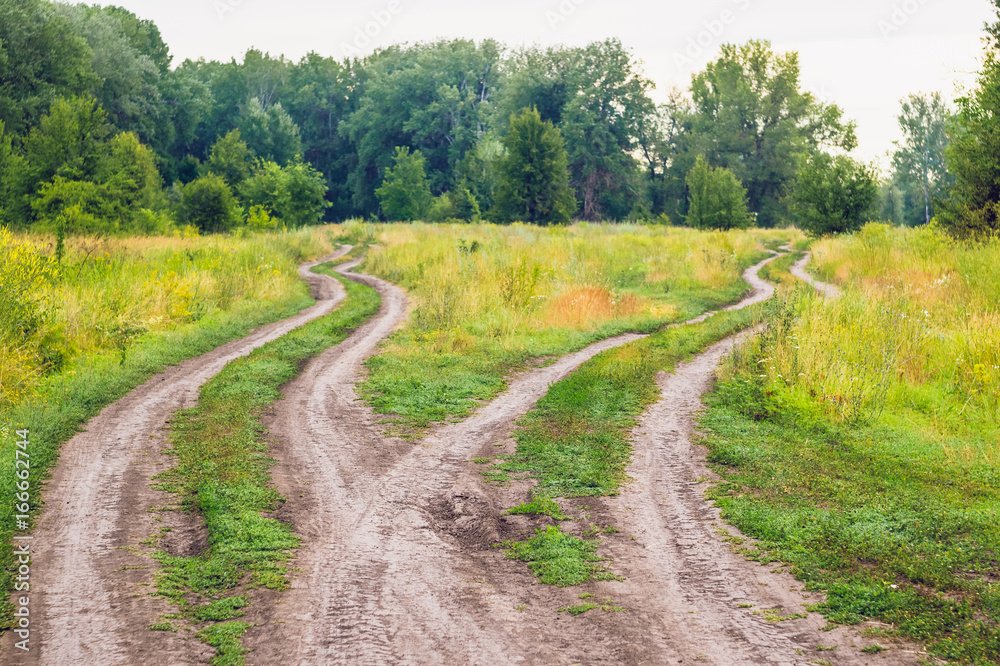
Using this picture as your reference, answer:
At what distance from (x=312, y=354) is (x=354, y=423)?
4.47m

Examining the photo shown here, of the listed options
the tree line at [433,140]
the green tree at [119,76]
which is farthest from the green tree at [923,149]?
the green tree at [119,76]

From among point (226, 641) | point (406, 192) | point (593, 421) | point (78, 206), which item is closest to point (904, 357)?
point (593, 421)

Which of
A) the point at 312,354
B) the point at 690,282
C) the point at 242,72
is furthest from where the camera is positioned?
the point at 242,72

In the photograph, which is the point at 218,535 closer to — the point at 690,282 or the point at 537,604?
the point at 537,604

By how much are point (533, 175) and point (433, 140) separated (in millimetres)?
34510

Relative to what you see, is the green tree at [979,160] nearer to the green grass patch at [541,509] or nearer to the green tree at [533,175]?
the green grass patch at [541,509]

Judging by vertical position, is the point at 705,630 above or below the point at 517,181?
below

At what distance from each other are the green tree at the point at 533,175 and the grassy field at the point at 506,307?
19643mm

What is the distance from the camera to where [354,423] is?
8.67 m

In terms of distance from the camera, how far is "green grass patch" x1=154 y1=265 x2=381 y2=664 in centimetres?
447

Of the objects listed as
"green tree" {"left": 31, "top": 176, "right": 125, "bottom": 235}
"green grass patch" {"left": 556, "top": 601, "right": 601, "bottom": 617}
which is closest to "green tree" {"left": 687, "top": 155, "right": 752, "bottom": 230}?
"green tree" {"left": 31, "top": 176, "right": 125, "bottom": 235}

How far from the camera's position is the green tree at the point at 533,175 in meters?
46.2

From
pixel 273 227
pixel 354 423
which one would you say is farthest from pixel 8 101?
pixel 354 423

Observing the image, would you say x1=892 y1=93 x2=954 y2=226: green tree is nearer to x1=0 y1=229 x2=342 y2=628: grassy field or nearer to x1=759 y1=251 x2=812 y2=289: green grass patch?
x1=759 y1=251 x2=812 y2=289: green grass patch
